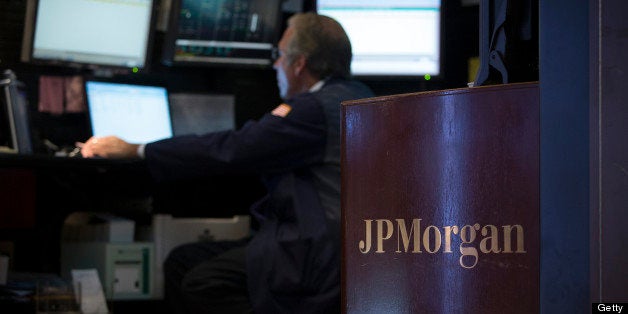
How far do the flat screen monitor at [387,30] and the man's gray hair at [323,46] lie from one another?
84 centimetres

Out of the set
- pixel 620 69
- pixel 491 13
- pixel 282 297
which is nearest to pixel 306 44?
pixel 282 297

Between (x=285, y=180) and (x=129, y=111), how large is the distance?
97 cm

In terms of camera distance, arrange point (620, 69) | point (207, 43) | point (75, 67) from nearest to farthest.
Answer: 1. point (620, 69)
2. point (75, 67)
3. point (207, 43)

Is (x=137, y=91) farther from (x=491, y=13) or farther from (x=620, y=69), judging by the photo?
(x=620, y=69)

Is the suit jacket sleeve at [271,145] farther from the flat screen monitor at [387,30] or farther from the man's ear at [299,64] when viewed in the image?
the flat screen monitor at [387,30]

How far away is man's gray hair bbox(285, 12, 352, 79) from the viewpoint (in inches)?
113

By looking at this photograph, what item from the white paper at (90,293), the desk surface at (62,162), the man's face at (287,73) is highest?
the man's face at (287,73)

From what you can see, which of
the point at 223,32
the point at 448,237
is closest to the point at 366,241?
the point at 448,237

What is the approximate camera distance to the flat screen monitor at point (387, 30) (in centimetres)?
374

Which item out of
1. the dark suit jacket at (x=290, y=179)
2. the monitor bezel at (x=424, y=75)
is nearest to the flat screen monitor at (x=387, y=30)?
the monitor bezel at (x=424, y=75)

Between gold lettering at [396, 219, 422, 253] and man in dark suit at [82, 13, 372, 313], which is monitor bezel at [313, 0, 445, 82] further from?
gold lettering at [396, 219, 422, 253]

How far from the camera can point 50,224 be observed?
342 centimetres

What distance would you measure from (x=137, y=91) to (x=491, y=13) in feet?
7.41

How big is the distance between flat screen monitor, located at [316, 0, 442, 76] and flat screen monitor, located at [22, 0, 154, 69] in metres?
0.70
